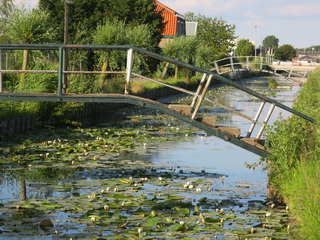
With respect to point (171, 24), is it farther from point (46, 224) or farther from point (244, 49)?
point (46, 224)

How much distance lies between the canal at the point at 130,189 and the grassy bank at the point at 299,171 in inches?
16.6

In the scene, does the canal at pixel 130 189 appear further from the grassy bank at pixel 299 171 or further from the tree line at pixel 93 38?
the tree line at pixel 93 38

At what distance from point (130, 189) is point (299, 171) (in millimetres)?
3247

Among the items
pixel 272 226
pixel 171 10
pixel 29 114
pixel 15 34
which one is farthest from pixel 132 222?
pixel 171 10

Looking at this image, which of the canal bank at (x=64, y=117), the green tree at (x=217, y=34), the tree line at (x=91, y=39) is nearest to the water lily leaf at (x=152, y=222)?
the canal bank at (x=64, y=117)

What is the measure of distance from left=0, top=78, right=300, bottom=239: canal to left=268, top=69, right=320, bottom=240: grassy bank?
0.42 m

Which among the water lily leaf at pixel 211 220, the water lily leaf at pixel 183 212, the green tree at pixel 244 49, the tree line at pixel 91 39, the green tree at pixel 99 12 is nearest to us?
the water lily leaf at pixel 211 220

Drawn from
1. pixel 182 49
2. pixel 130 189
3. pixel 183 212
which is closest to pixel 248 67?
pixel 182 49

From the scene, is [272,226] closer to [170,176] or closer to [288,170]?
[288,170]

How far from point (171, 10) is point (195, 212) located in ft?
238

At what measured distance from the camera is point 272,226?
10.1 m

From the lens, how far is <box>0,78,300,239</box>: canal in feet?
31.3

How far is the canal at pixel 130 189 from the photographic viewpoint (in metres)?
9.55

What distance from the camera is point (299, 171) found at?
10.9 m
